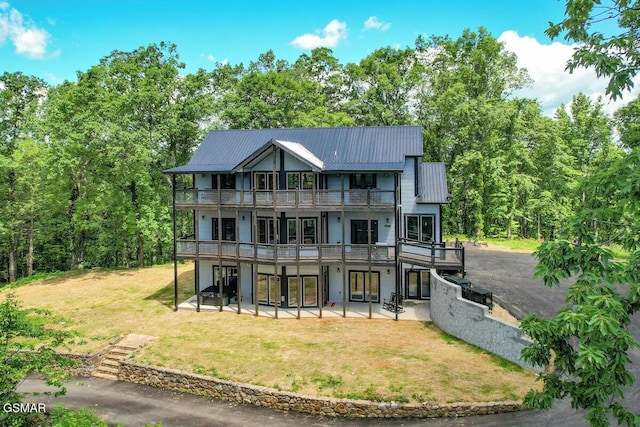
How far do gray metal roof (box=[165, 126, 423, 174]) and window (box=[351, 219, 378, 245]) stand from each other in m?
3.30

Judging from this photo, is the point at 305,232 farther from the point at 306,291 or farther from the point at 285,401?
the point at 285,401

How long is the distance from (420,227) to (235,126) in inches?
859

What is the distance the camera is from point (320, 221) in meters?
23.5

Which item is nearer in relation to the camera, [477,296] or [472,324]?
[472,324]

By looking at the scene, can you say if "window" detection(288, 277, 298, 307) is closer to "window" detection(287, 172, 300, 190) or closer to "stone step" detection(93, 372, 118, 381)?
"window" detection(287, 172, 300, 190)

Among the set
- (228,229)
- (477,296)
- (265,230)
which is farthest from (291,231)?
(477,296)

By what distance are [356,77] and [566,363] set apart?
39318mm

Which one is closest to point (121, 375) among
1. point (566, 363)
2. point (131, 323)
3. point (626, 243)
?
point (131, 323)

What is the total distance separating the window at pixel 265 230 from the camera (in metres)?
24.2

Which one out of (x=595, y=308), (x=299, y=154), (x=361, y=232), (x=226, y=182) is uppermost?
(x=299, y=154)

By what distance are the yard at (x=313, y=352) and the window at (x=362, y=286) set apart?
2.88 metres

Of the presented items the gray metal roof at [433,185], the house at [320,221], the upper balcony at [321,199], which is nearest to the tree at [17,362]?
the house at [320,221]

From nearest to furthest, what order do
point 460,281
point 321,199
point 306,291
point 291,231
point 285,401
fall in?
point 285,401, point 460,281, point 321,199, point 306,291, point 291,231

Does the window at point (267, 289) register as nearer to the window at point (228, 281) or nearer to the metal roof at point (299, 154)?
the window at point (228, 281)
